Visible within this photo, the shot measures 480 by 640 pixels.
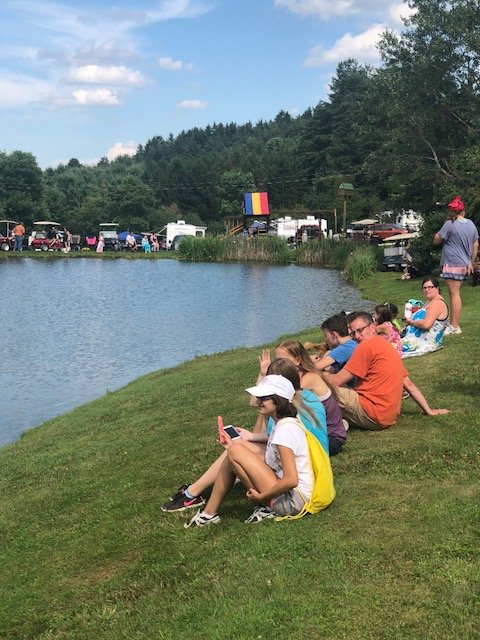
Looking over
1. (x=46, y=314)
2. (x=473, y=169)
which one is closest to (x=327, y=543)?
(x=46, y=314)

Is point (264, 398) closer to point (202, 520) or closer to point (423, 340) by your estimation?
point (202, 520)

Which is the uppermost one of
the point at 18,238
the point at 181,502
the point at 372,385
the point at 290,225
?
the point at 290,225

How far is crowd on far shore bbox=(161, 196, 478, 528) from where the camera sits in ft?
17.4

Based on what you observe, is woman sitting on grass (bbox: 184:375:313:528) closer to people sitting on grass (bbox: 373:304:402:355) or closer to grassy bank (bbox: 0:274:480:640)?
grassy bank (bbox: 0:274:480:640)

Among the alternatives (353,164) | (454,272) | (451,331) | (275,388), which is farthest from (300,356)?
(353,164)

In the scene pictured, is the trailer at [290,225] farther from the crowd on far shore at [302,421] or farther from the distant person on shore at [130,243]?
the crowd on far shore at [302,421]

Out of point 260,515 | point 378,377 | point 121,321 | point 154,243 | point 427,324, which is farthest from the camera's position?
point 154,243

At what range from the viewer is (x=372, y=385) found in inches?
285

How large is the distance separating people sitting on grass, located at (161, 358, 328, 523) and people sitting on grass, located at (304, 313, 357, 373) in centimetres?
172

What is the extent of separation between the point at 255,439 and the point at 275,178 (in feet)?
353

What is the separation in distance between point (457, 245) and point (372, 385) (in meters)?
5.59

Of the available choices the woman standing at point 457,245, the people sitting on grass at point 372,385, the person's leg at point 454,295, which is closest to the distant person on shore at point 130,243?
the person's leg at point 454,295

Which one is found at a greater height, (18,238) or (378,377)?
(18,238)

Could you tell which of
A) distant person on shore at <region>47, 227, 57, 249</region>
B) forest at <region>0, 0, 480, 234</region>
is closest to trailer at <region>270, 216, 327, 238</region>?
forest at <region>0, 0, 480, 234</region>
